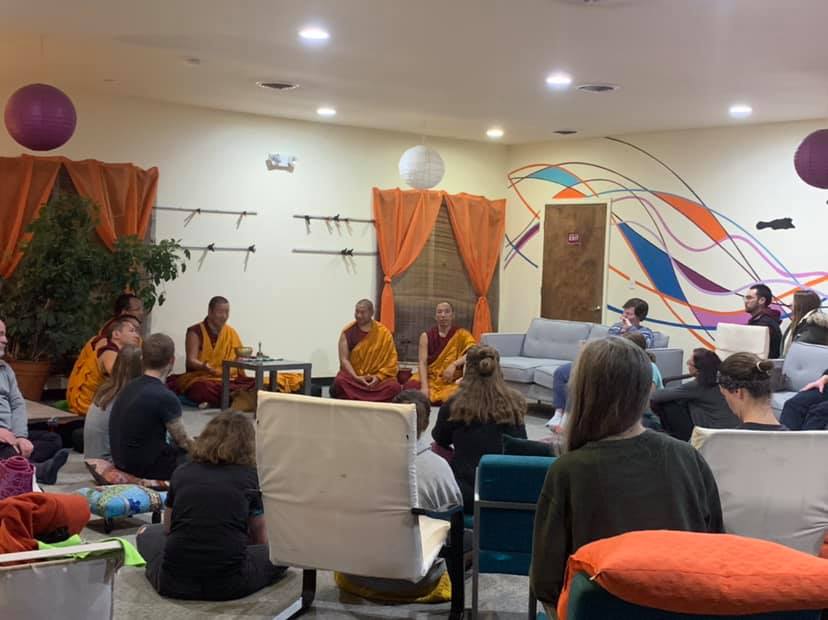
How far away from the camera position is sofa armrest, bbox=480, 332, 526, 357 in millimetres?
9305

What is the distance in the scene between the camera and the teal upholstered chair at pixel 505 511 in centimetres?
343

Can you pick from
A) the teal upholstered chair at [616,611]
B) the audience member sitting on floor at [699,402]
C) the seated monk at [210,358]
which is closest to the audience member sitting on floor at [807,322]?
the audience member sitting on floor at [699,402]

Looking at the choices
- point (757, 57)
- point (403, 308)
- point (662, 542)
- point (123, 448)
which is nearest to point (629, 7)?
point (757, 57)

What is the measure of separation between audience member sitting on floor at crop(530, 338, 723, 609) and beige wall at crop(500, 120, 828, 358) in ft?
23.5

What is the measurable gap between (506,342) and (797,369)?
2.91m

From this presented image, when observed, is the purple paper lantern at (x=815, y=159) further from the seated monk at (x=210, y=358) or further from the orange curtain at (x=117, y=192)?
the orange curtain at (x=117, y=192)

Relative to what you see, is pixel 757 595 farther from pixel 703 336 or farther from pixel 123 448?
pixel 703 336

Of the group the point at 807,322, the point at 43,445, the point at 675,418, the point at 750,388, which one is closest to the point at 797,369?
the point at 807,322

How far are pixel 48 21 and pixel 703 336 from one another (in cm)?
650

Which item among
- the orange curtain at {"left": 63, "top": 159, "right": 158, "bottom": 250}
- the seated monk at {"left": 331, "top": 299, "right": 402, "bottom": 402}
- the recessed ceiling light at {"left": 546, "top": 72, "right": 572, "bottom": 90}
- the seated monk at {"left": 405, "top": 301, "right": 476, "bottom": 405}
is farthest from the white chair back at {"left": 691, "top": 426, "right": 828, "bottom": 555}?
the orange curtain at {"left": 63, "top": 159, "right": 158, "bottom": 250}

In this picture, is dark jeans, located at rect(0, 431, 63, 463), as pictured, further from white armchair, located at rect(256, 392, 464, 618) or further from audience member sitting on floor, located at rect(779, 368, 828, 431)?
audience member sitting on floor, located at rect(779, 368, 828, 431)

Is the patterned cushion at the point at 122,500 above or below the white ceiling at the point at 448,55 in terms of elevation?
below

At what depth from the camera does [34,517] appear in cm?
236

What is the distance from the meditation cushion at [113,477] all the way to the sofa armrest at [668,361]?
4.69 meters
